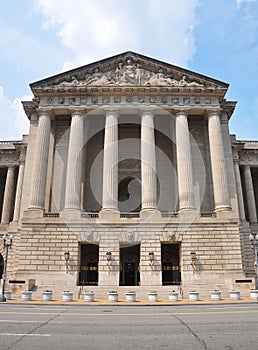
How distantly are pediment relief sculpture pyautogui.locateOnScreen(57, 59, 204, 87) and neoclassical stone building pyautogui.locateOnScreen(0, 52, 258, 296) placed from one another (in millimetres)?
142

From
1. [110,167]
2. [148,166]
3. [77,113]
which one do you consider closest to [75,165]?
[110,167]

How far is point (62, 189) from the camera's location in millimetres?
39969

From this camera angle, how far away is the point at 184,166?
124ft

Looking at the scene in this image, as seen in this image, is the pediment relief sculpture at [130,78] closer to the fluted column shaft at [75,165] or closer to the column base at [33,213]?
the fluted column shaft at [75,165]

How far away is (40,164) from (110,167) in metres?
8.57

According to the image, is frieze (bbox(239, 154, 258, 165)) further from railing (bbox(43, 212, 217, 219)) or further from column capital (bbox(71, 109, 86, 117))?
column capital (bbox(71, 109, 86, 117))

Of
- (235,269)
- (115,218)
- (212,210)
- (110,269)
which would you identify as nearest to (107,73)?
(115,218)

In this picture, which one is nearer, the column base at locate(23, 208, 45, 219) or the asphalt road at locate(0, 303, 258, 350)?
the asphalt road at locate(0, 303, 258, 350)

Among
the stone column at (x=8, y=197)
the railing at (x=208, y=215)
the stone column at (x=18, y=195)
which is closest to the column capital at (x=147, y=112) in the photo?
the railing at (x=208, y=215)

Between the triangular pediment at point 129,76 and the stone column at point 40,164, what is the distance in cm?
492

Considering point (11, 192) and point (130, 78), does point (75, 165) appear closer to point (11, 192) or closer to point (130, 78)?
point (130, 78)

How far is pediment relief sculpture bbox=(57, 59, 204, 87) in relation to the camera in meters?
41.5

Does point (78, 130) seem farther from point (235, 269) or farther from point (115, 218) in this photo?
point (235, 269)

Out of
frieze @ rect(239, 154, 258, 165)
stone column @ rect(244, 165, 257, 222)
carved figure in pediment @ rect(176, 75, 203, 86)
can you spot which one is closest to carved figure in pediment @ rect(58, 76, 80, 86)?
carved figure in pediment @ rect(176, 75, 203, 86)
